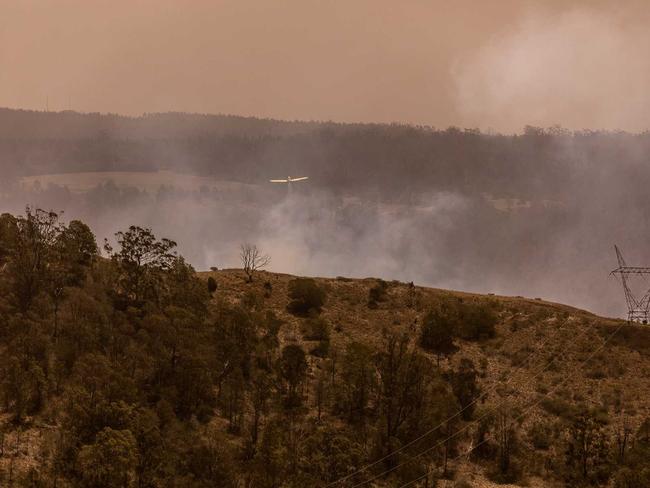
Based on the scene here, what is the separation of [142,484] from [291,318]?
171ft

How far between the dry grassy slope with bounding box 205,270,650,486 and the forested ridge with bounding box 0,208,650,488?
341 mm

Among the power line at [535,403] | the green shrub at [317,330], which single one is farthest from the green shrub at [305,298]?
the power line at [535,403]

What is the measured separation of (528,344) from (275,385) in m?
40.2

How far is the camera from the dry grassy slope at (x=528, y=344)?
93.6 metres

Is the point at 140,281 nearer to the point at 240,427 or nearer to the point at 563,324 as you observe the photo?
the point at 240,427

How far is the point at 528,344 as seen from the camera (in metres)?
109

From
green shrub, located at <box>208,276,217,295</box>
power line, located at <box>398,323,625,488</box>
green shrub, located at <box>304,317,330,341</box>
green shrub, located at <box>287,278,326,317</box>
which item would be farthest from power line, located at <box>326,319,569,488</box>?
green shrub, located at <box>208,276,217,295</box>

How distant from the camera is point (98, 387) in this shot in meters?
68.0

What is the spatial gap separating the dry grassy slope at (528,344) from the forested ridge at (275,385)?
13.4 inches

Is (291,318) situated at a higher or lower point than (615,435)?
higher

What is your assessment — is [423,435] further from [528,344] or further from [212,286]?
[212,286]

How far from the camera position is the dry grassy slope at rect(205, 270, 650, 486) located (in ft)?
307

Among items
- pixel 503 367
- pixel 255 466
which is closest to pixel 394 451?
pixel 255 466

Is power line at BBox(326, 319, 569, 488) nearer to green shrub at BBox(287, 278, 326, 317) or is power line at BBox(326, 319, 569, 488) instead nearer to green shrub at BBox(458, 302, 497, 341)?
green shrub at BBox(458, 302, 497, 341)
